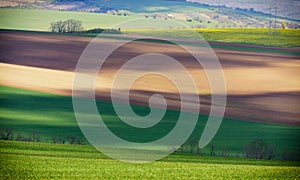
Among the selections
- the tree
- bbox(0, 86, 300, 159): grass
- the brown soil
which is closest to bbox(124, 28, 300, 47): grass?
the brown soil

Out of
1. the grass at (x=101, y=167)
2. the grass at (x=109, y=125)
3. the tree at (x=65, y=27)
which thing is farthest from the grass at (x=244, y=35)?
the grass at (x=101, y=167)

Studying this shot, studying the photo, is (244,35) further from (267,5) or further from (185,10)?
(185,10)

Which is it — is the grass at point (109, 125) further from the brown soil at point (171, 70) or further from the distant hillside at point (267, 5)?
the distant hillside at point (267, 5)

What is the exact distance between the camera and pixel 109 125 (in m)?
25.3

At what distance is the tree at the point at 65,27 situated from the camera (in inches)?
1396

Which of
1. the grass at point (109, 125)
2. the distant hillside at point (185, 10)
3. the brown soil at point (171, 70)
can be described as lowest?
the grass at point (109, 125)

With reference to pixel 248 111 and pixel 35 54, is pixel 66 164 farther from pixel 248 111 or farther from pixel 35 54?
pixel 35 54

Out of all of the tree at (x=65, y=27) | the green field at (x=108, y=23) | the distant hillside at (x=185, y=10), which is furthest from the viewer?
the distant hillside at (x=185, y=10)

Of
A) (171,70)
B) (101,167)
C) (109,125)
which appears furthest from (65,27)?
(101,167)

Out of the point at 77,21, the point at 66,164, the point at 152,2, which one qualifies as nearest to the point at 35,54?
the point at 77,21

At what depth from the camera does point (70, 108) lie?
92.0 feet

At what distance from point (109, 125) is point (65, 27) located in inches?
460

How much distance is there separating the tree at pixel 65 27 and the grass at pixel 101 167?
54.6 ft

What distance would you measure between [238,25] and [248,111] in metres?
13.5
